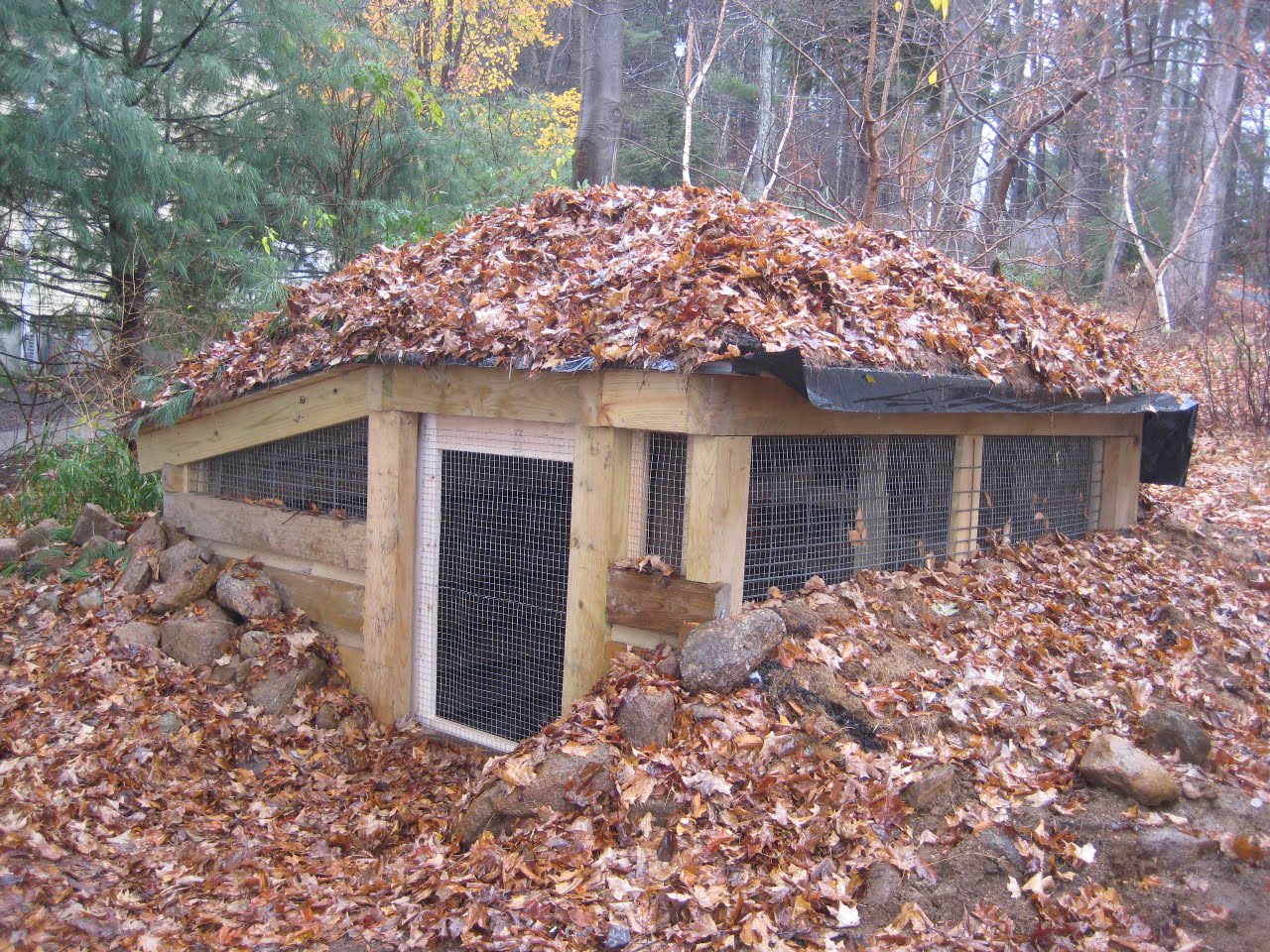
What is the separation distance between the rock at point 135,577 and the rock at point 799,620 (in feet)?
14.1

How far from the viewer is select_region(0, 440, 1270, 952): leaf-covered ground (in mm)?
3309

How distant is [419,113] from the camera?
403 inches

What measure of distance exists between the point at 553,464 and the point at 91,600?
341cm

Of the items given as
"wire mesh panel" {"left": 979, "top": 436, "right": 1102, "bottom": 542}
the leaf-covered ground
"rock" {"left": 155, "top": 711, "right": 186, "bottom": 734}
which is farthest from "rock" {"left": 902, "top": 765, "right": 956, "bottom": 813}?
"rock" {"left": 155, "top": 711, "right": 186, "bottom": 734}

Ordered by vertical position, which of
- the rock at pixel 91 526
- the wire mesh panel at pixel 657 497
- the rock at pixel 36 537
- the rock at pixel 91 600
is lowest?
the rock at pixel 91 600

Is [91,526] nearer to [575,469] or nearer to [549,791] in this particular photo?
[575,469]

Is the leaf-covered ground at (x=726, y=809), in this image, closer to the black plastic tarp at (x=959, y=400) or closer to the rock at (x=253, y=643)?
the rock at (x=253, y=643)

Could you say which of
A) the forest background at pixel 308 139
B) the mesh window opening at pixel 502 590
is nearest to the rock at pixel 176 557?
the mesh window opening at pixel 502 590

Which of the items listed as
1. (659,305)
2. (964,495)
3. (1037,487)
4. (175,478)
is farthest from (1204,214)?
(175,478)

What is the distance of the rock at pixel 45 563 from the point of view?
6.73m

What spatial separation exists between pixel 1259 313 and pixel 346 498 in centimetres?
1300

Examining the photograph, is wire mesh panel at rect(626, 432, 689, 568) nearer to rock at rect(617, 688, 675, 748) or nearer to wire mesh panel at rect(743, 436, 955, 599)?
wire mesh panel at rect(743, 436, 955, 599)

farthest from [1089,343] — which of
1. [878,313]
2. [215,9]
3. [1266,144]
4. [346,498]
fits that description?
[1266,144]

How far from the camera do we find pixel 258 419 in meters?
6.22
